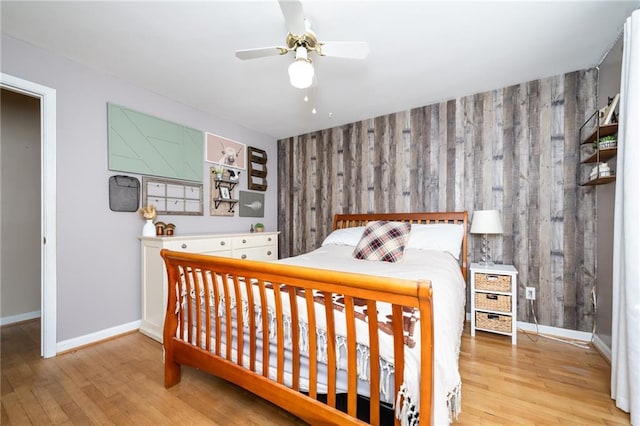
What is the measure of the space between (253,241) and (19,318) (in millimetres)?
2555

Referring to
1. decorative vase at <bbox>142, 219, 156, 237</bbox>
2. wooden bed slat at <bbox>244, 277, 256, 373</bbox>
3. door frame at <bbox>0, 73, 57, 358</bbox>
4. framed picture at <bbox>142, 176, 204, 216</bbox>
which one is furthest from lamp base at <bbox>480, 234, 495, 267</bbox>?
door frame at <bbox>0, 73, 57, 358</bbox>

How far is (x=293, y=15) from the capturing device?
4.63 ft

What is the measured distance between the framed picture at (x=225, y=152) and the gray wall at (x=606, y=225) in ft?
12.5

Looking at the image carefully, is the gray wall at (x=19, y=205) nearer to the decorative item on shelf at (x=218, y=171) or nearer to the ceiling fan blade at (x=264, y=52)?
the decorative item on shelf at (x=218, y=171)

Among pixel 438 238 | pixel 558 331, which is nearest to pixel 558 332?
pixel 558 331

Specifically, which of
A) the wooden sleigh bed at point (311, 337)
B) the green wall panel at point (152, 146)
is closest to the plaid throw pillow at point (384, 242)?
the wooden sleigh bed at point (311, 337)

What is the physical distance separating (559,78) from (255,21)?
109 inches

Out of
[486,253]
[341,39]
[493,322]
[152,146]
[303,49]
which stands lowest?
[493,322]

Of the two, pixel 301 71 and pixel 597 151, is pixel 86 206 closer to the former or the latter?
pixel 301 71

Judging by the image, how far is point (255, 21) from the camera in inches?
69.5

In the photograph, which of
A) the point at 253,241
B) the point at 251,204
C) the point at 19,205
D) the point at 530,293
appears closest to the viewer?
the point at 530,293

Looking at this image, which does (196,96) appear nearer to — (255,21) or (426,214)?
(255,21)

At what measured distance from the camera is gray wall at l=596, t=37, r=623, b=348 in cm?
200

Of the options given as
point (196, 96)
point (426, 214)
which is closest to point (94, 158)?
point (196, 96)
